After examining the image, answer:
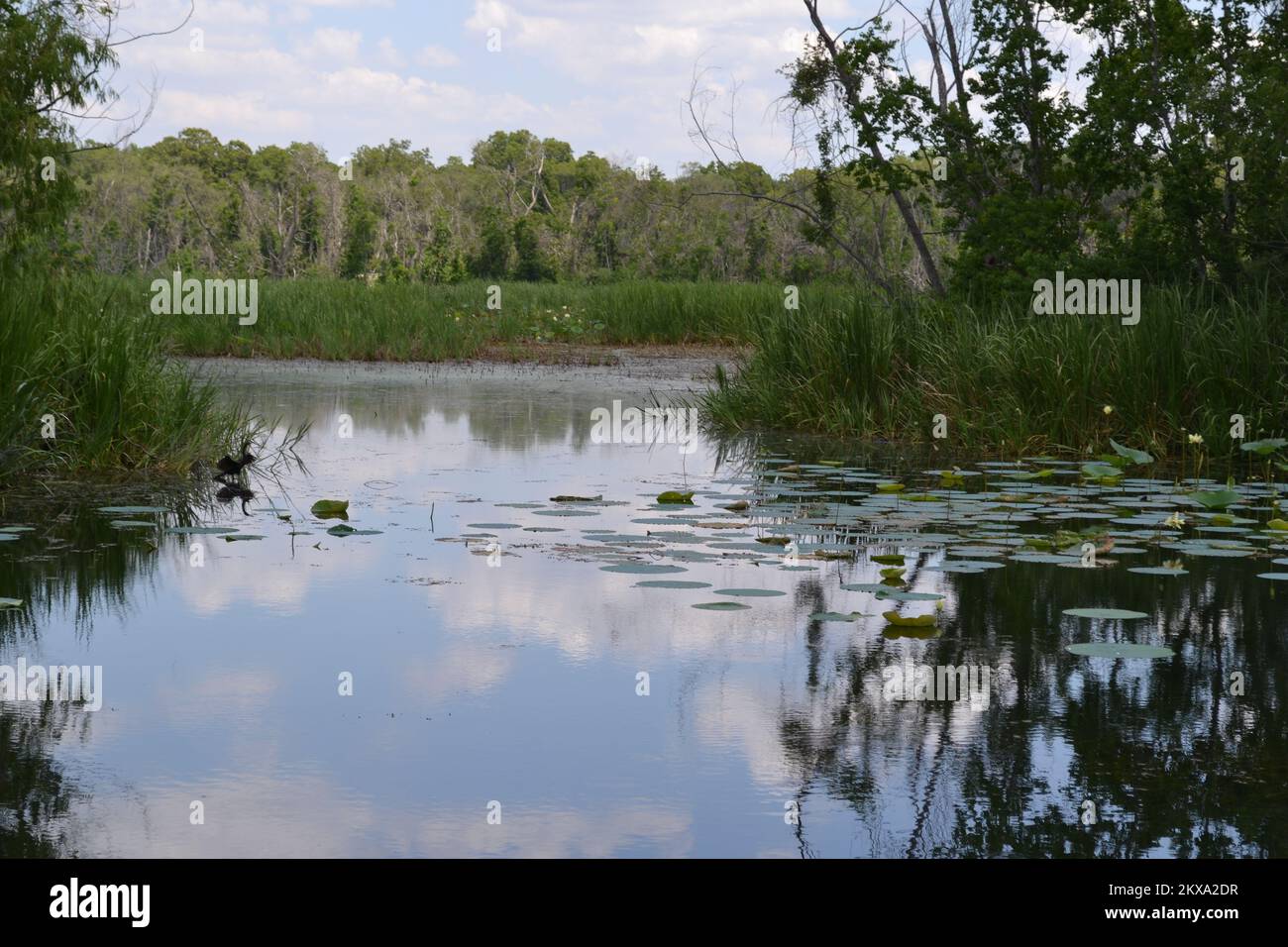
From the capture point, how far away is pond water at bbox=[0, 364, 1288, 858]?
293 centimetres

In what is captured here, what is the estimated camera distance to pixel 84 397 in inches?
302

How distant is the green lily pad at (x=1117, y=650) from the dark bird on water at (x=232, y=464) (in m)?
4.87

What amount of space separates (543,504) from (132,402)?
7.83 ft

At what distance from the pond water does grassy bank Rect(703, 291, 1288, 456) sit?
169 cm

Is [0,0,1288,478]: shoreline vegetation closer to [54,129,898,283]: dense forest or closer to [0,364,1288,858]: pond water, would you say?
[0,364,1288,858]: pond water

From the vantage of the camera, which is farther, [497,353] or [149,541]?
[497,353]

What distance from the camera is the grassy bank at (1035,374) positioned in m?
9.03

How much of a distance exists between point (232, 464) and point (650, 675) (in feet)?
14.4

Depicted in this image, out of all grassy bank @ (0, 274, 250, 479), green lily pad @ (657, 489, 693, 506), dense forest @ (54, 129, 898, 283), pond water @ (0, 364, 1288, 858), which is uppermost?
dense forest @ (54, 129, 898, 283)

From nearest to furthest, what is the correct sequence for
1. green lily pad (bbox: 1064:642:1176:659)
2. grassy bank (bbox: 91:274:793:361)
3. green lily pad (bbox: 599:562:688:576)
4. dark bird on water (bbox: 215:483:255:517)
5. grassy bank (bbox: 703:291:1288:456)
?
green lily pad (bbox: 1064:642:1176:659) → green lily pad (bbox: 599:562:688:576) → dark bird on water (bbox: 215:483:255:517) → grassy bank (bbox: 703:291:1288:456) → grassy bank (bbox: 91:274:793:361)

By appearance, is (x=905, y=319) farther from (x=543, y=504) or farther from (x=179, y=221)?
(x=179, y=221)

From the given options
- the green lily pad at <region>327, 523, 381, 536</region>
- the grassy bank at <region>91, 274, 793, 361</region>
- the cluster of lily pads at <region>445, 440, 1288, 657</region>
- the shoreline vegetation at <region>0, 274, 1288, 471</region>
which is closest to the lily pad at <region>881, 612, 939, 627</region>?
the cluster of lily pads at <region>445, 440, 1288, 657</region>
